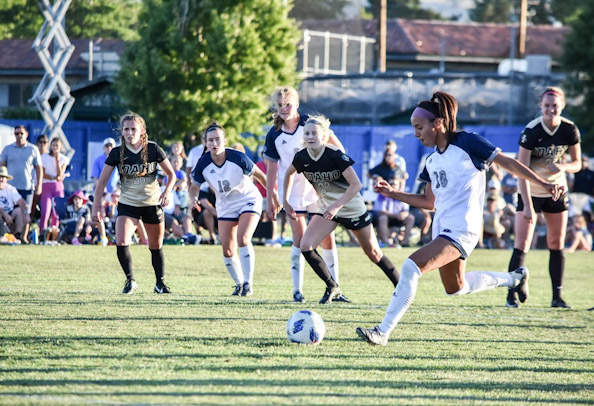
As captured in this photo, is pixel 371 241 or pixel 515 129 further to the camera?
pixel 515 129

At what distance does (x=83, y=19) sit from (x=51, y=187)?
41841 mm

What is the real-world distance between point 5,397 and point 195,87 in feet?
84.5

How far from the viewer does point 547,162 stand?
9.66 meters

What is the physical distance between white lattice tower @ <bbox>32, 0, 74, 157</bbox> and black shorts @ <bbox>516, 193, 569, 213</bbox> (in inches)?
562

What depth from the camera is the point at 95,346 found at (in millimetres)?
6402

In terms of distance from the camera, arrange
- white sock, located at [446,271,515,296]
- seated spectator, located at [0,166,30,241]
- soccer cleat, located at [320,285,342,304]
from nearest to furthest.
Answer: white sock, located at [446,271,515,296]
soccer cleat, located at [320,285,342,304]
seated spectator, located at [0,166,30,241]

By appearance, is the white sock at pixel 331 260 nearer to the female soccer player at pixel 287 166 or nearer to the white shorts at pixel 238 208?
the female soccer player at pixel 287 166

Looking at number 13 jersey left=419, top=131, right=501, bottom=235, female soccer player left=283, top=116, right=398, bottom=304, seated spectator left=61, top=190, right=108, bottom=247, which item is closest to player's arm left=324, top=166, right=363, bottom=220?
female soccer player left=283, top=116, right=398, bottom=304

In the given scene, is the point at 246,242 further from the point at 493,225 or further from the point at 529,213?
the point at 493,225

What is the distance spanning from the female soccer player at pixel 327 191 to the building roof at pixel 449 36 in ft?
169

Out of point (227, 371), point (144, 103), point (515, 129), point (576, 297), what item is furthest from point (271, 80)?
point (227, 371)

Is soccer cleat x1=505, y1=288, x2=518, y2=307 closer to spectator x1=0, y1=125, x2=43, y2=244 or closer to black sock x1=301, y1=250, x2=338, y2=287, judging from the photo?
black sock x1=301, y1=250, x2=338, y2=287

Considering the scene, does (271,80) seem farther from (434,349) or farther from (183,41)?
(434,349)

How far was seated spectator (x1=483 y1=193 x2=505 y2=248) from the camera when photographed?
19.4 meters
